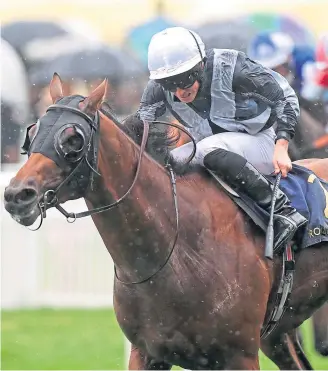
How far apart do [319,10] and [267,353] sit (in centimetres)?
1469

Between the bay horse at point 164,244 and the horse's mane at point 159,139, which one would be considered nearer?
the bay horse at point 164,244

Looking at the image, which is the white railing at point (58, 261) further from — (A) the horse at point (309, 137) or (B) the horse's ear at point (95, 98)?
(B) the horse's ear at point (95, 98)

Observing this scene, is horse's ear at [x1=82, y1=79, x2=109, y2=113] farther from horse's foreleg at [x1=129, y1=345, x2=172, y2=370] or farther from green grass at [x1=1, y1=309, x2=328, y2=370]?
green grass at [x1=1, y1=309, x2=328, y2=370]

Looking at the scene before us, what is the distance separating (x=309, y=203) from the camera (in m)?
5.36

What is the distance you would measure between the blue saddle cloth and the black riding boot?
140 millimetres

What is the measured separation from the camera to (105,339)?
8961 millimetres

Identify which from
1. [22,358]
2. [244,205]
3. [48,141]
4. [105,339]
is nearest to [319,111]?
[105,339]

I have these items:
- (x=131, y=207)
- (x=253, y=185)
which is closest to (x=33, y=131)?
(x=131, y=207)

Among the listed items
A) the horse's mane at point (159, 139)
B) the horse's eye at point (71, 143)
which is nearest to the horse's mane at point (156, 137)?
the horse's mane at point (159, 139)

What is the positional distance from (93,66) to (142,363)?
13.5m

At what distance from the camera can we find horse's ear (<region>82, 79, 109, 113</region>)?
4.55 metres

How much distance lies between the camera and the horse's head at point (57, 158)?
14.0ft

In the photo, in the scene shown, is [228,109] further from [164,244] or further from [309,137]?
[309,137]

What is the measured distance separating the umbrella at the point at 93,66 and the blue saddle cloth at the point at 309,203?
12.6 meters
